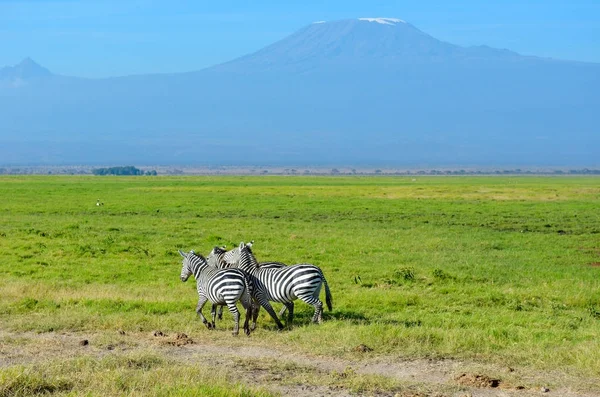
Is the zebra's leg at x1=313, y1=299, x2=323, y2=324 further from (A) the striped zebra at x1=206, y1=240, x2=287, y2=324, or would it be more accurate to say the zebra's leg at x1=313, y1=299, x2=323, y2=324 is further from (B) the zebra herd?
(A) the striped zebra at x1=206, y1=240, x2=287, y2=324

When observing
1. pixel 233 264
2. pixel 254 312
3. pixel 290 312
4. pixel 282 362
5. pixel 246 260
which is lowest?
pixel 282 362

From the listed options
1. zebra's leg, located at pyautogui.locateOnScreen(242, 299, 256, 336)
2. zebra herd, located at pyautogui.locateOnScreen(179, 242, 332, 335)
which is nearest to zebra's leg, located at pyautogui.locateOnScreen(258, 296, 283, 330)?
zebra herd, located at pyautogui.locateOnScreen(179, 242, 332, 335)

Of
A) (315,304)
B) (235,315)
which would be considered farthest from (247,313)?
(315,304)

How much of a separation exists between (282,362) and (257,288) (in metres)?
2.58

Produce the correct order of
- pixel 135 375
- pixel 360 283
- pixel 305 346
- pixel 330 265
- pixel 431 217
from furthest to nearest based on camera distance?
pixel 431 217
pixel 330 265
pixel 360 283
pixel 305 346
pixel 135 375

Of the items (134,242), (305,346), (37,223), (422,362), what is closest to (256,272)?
(305,346)

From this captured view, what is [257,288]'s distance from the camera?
1316 centimetres

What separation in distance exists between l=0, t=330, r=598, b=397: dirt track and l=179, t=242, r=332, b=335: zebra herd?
820 mm

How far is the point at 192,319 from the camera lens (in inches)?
530

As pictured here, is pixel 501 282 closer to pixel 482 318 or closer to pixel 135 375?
pixel 482 318

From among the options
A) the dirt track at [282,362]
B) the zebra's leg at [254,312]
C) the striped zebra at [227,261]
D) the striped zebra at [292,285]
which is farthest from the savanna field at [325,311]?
Answer: the striped zebra at [227,261]

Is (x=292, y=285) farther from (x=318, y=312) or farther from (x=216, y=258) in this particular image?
(x=216, y=258)

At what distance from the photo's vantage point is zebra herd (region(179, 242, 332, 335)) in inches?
491

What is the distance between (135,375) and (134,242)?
1660 centimetres
